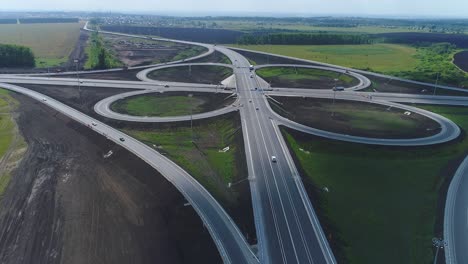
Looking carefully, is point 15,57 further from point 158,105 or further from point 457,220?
point 457,220

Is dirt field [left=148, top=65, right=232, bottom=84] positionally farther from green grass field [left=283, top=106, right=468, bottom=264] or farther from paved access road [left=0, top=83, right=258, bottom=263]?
green grass field [left=283, top=106, right=468, bottom=264]

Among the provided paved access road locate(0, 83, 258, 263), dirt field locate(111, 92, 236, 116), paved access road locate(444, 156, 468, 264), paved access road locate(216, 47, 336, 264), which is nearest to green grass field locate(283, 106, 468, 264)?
paved access road locate(444, 156, 468, 264)

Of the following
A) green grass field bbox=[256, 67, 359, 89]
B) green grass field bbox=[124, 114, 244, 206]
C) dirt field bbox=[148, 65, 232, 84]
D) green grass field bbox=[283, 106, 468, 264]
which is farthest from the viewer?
dirt field bbox=[148, 65, 232, 84]

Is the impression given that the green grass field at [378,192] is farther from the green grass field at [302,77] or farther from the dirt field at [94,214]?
the green grass field at [302,77]

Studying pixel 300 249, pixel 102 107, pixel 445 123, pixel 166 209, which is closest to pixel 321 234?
pixel 300 249

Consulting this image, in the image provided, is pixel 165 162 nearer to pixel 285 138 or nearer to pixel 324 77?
pixel 285 138

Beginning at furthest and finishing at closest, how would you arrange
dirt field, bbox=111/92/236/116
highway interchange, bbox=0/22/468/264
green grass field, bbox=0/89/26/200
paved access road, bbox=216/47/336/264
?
dirt field, bbox=111/92/236/116, green grass field, bbox=0/89/26/200, highway interchange, bbox=0/22/468/264, paved access road, bbox=216/47/336/264
